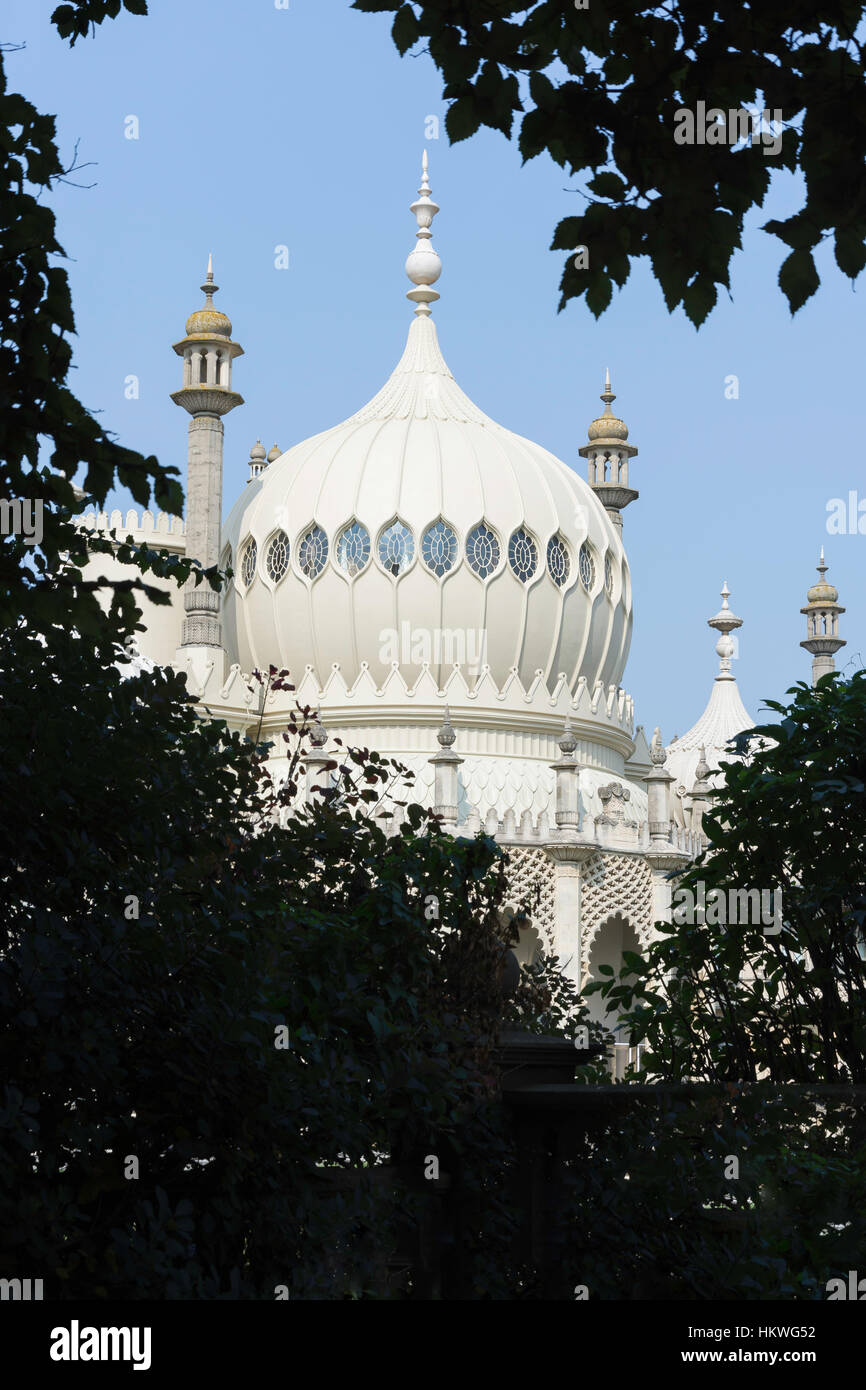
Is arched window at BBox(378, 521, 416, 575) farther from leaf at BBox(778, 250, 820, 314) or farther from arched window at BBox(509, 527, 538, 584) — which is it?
leaf at BBox(778, 250, 820, 314)

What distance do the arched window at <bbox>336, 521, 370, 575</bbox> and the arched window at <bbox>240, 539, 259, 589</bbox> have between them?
196 centimetres

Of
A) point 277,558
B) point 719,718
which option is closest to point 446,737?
point 277,558

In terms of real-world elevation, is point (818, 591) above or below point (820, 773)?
above

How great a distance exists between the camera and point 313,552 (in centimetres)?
2947

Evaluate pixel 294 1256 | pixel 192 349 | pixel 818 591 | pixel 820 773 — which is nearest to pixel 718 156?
pixel 294 1256

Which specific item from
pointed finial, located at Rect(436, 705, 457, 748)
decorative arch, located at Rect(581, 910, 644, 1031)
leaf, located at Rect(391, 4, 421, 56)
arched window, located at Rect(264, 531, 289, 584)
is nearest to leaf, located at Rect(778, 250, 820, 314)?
leaf, located at Rect(391, 4, 421, 56)

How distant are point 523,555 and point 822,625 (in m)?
14.0

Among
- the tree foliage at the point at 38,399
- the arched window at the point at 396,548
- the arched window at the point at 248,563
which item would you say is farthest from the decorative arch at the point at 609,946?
the tree foliage at the point at 38,399

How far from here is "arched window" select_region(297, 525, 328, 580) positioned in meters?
29.3

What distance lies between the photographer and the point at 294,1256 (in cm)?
630

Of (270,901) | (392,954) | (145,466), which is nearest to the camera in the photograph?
(145,466)
